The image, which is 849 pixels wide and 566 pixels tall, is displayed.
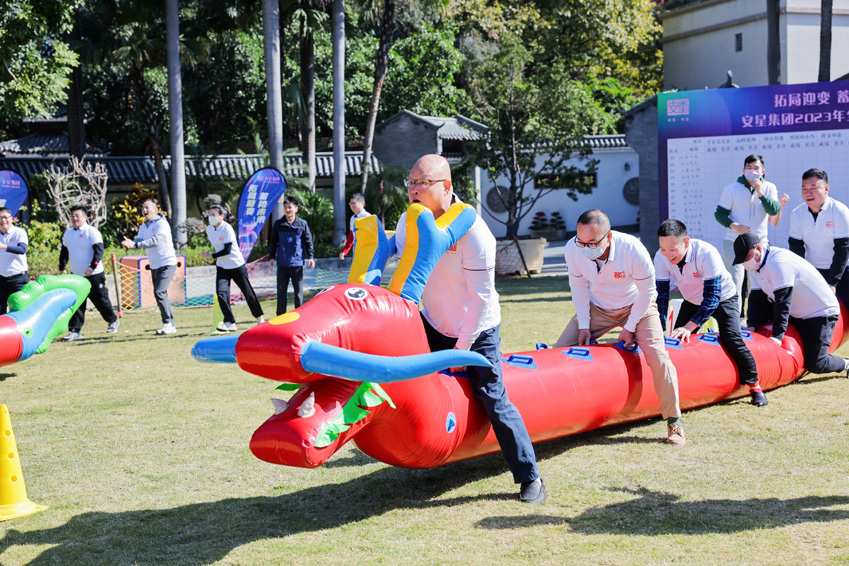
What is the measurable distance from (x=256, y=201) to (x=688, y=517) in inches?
510

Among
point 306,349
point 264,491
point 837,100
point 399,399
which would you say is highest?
point 837,100

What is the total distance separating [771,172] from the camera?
12.5 m

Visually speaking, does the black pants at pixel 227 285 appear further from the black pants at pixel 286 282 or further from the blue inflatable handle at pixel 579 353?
the blue inflatable handle at pixel 579 353

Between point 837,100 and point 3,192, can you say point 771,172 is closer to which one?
point 837,100

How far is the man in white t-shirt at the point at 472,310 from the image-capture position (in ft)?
14.9

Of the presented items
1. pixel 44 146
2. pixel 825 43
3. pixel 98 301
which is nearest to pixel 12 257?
pixel 98 301

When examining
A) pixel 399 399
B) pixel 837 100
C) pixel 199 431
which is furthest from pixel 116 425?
pixel 837 100

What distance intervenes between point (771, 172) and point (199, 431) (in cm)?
969

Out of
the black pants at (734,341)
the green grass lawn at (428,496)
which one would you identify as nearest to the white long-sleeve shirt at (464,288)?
the green grass lawn at (428,496)

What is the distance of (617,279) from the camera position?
592cm

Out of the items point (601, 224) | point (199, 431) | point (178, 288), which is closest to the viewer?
point (601, 224)

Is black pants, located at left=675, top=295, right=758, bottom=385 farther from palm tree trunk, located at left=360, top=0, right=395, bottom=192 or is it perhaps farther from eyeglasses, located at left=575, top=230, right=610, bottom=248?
palm tree trunk, located at left=360, top=0, right=395, bottom=192

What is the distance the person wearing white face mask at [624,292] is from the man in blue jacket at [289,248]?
5450mm

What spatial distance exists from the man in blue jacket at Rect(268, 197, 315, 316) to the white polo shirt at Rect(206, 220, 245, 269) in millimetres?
469
